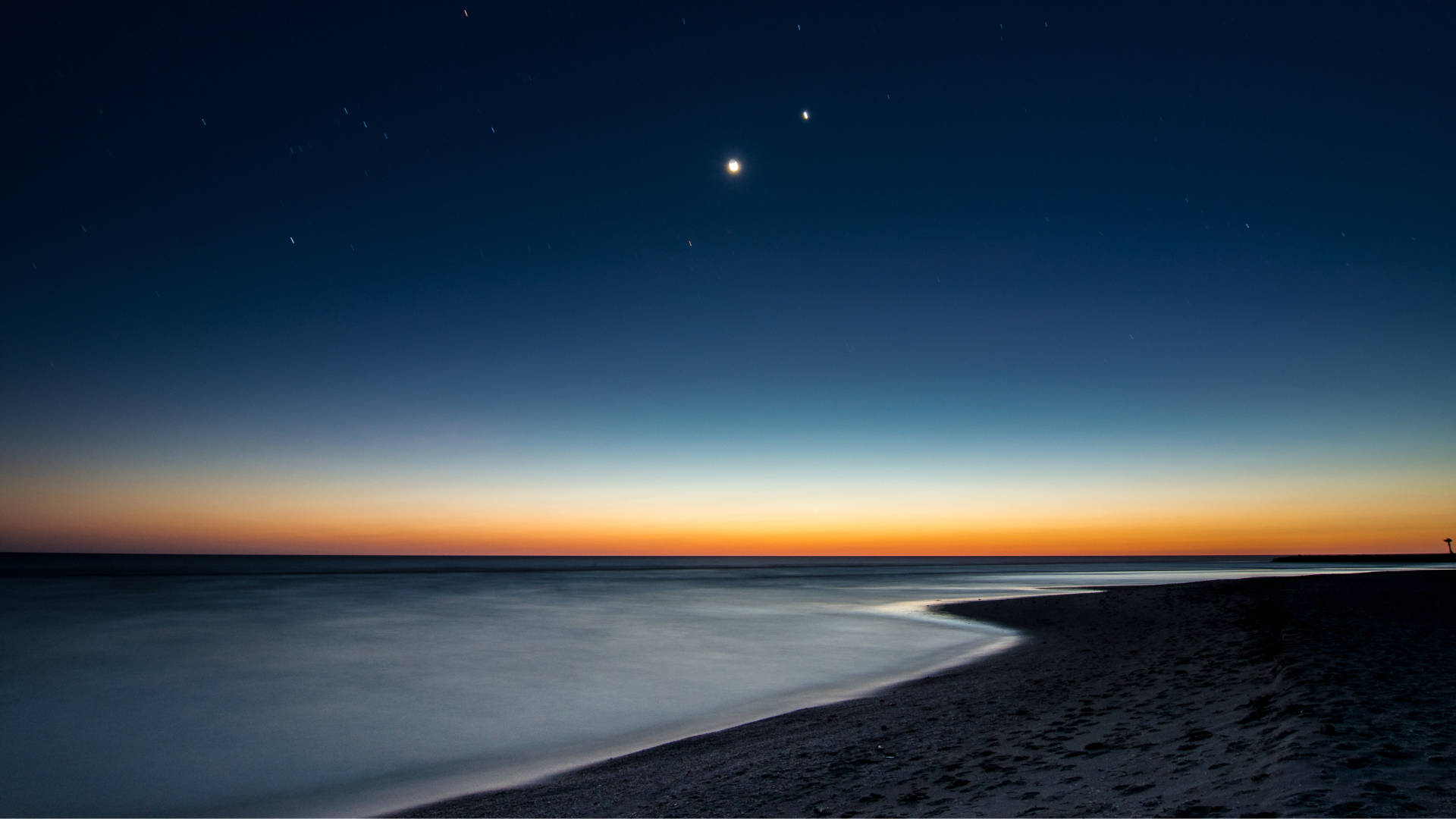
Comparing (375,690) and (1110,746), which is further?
(375,690)

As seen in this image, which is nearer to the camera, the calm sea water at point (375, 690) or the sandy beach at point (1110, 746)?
the sandy beach at point (1110, 746)

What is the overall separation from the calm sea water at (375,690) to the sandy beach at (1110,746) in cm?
232

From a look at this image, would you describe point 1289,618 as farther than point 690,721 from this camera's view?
Yes

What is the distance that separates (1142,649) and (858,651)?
7.96 m

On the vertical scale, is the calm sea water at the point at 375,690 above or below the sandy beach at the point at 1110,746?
below

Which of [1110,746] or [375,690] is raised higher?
[1110,746]

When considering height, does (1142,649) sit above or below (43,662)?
above

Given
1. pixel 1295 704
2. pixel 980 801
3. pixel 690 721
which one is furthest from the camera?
pixel 690 721

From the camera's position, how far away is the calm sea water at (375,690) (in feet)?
33.4

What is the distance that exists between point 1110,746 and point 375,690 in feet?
49.1

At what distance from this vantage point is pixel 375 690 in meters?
16.3

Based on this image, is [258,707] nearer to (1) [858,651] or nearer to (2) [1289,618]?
(1) [858,651]

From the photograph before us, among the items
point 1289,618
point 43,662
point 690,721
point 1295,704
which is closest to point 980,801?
point 1295,704

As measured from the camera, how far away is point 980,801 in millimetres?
6266
